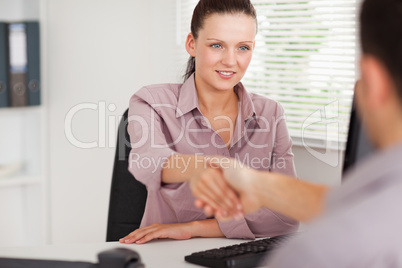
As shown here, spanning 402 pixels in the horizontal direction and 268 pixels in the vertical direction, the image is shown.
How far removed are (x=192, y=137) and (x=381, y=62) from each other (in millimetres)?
1360

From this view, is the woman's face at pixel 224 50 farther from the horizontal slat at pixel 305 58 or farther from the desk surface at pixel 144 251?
the desk surface at pixel 144 251

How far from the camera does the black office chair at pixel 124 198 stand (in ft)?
6.77

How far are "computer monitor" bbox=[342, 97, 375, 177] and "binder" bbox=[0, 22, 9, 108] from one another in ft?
6.84

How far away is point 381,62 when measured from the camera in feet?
2.38

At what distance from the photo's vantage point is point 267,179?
1176 millimetres

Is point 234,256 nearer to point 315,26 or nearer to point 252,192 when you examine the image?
Answer: point 252,192

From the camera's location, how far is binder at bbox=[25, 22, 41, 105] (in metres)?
3.02

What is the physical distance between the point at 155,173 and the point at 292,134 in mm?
845

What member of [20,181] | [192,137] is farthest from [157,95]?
[20,181]

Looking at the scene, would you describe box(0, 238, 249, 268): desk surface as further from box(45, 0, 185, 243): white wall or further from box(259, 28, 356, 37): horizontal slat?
box(45, 0, 185, 243): white wall

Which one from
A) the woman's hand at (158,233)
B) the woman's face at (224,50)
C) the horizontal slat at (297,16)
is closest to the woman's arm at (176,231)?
the woman's hand at (158,233)

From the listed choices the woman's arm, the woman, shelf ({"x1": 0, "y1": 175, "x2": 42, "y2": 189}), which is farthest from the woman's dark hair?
shelf ({"x1": 0, "y1": 175, "x2": 42, "y2": 189})

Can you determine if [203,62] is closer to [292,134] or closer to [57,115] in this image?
[292,134]

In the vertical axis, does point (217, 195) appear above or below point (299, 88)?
below
